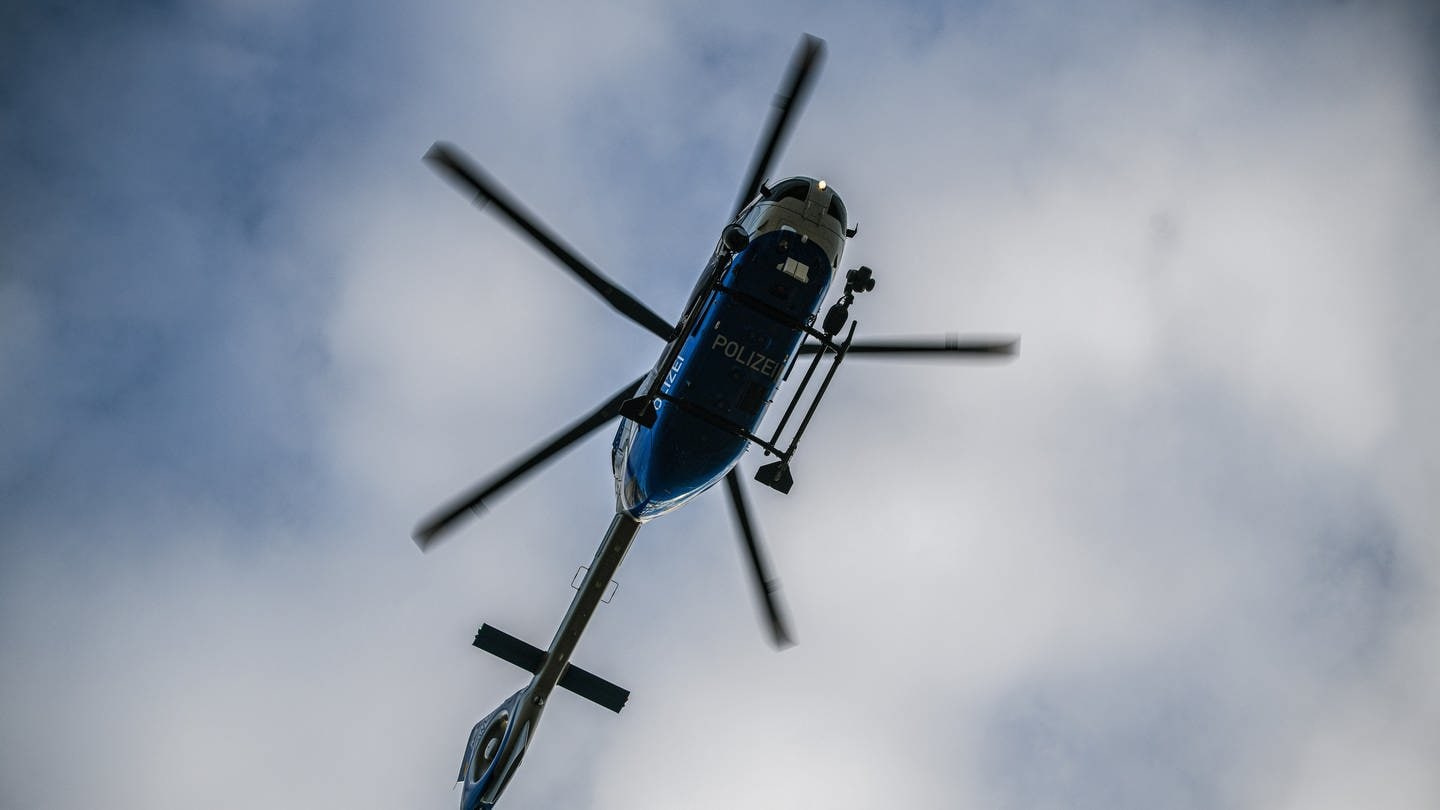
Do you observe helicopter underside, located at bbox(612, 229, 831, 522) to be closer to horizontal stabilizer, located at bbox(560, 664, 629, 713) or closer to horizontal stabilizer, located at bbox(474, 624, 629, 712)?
horizontal stabilizer, located at bbox(474, 624, 629, 712)

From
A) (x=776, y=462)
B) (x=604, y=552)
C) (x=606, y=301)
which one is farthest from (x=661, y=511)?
(x=606, y=301)

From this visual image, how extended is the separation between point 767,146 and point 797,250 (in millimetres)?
1485

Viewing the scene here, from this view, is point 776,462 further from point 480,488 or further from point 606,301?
point 480,488

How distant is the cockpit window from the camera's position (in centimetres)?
1298

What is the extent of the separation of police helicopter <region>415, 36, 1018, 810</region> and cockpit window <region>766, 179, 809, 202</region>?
0.05ft

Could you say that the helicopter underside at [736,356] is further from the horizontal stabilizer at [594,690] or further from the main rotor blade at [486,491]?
the horizontal stabilizer at [594,690]

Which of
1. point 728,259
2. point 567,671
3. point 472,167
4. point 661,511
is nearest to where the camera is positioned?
point 472,167

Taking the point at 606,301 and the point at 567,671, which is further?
the point at 567,671

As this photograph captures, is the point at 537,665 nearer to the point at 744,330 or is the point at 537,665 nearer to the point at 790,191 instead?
the point at 744,330

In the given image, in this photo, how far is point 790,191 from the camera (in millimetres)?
13062

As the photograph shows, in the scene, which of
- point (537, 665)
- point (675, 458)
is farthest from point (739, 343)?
point (537, 665)

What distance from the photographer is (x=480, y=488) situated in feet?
42.3

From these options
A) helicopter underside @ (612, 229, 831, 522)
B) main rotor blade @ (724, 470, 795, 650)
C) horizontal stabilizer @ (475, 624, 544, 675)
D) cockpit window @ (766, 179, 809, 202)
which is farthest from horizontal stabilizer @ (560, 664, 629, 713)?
cockpit window @ (766, 179, 809, 202)

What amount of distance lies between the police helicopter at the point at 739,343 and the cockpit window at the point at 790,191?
2 cm
